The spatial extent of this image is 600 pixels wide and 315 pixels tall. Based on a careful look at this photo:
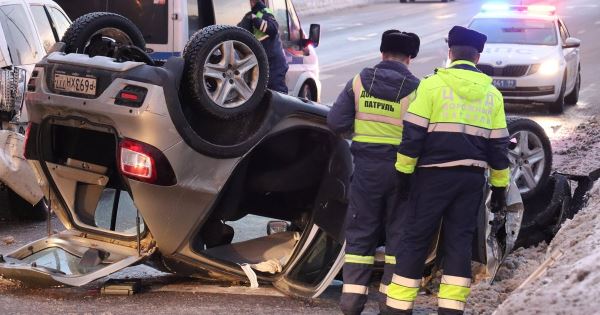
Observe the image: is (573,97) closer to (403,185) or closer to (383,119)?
(383,119)

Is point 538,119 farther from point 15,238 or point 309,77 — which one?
point 15,238

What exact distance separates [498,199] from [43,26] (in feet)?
19.1

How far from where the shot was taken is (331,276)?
6.26 m

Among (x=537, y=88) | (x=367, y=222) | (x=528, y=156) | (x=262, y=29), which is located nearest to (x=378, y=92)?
(x=367, y=222)

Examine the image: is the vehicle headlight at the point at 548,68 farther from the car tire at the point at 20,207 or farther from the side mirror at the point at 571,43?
the car tire at the point at 20,207

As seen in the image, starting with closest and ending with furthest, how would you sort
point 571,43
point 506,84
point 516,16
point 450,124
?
1. point 450,124
2. point 506,84
3. point 571,43
4. point 516,16

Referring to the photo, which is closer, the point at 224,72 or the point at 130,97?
the point at 130,97

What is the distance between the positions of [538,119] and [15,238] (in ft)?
31.2

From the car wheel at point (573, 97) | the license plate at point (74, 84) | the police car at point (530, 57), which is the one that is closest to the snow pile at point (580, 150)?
the police car at point (530, 57)

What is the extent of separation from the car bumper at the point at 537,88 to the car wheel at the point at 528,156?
863cm

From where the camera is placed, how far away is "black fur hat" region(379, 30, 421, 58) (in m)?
5.93

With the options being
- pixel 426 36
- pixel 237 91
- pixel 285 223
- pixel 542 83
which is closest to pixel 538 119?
pixel 542 83

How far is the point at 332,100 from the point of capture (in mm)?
16906

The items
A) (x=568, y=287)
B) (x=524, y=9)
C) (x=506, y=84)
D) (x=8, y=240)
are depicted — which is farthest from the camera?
(x=524, y=9)
